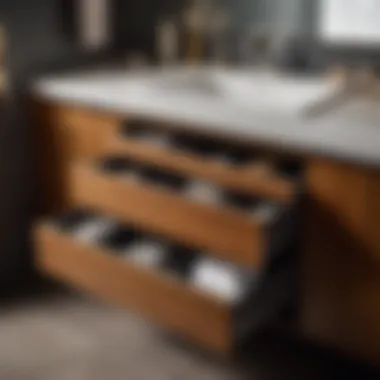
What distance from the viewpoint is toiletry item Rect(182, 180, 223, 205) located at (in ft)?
7.20

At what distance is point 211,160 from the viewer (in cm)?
232

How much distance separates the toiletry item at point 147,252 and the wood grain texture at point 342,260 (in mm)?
380

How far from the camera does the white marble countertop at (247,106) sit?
207 cm

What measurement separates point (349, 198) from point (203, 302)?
16.2 inches

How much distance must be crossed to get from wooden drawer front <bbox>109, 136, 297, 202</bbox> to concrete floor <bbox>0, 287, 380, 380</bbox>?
49 cm

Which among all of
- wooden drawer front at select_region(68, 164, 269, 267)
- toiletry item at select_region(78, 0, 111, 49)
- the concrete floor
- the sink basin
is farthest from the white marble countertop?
the concrete floor

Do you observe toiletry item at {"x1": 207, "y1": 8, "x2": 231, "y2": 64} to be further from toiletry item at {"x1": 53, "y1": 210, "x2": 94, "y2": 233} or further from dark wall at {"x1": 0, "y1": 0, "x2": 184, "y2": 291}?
toiletry item at {"x1": 53, "y1": 210, "x2": 94, "y2": 233}

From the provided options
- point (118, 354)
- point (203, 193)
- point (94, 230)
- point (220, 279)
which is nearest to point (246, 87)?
point (203, 193)

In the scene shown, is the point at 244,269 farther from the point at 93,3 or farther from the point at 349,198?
the point at 93,3

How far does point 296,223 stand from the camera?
2.13 m

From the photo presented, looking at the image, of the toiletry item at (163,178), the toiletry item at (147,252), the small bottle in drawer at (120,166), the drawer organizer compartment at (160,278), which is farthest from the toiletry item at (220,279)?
the small bottle in drawer at (120,166)

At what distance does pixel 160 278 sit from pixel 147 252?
8.5 inches

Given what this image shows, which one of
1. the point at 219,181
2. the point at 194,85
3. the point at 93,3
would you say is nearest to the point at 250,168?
the point at 219,181

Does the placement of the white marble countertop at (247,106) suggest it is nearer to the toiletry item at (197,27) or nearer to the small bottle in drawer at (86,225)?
the toiletry item at (197,27)
